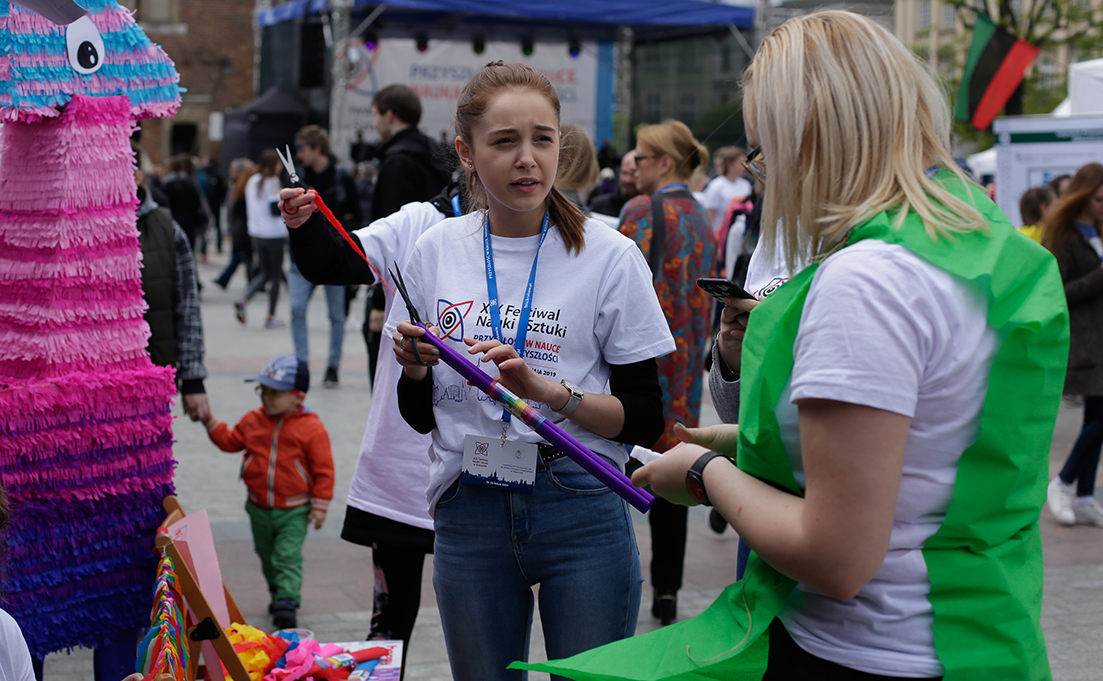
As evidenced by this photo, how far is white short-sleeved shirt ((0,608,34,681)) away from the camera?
192 cm

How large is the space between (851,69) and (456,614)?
1.38m

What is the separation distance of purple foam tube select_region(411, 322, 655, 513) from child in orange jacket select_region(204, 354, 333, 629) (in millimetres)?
2305

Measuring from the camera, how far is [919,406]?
1.37m

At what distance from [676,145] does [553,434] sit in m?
3.13

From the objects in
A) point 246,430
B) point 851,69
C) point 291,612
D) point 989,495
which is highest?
point 851,69

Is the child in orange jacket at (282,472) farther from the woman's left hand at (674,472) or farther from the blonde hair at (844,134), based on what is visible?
the blonde hair at (844,134)

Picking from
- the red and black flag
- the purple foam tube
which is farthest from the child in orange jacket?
the red and black flag

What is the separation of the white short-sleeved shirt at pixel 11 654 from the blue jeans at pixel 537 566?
0.79m

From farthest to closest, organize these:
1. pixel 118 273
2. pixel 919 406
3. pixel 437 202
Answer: pixel 437 202 < pixel 118 273 < pixel 919 406

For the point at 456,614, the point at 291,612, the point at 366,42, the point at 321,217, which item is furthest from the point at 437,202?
the point at 366,42

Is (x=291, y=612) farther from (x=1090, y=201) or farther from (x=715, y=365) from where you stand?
(x=1090, y=201)

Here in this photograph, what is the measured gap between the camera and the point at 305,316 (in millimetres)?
8867

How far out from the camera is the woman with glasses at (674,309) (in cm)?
434

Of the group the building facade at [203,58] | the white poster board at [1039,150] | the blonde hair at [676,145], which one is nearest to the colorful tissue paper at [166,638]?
the blonde hair at [676,145]
